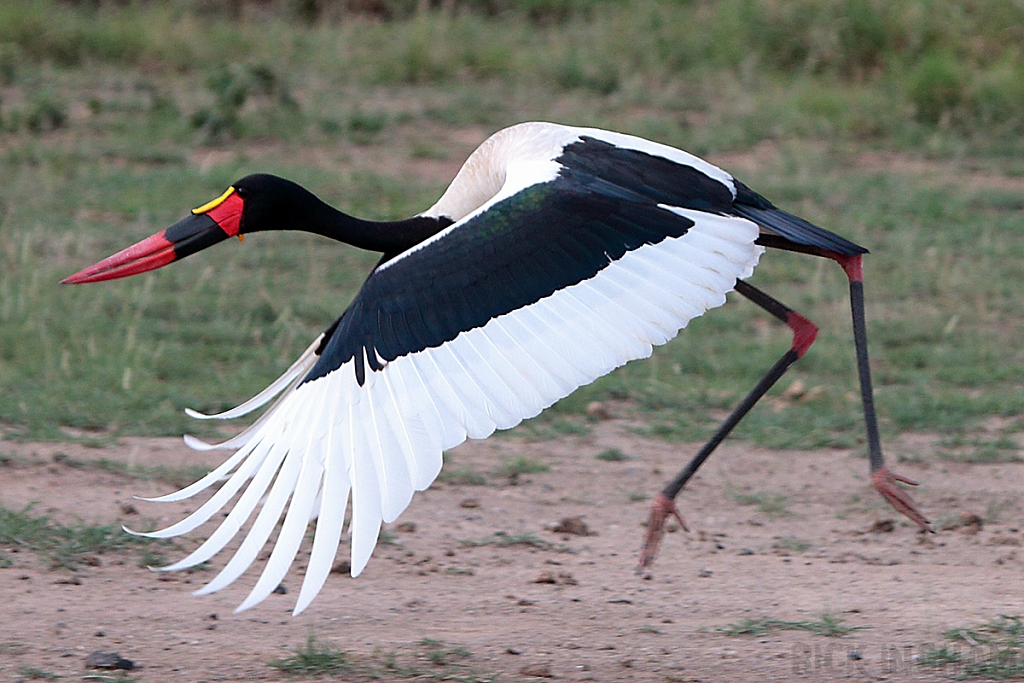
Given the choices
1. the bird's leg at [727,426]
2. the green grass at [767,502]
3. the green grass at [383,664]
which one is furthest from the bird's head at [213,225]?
the green grass at [767,502]

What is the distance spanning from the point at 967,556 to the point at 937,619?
22.1 inches

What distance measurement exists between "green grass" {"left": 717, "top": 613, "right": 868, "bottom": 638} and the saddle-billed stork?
299 millimetres

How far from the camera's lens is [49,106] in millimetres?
8062

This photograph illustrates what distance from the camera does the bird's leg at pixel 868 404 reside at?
3633 millimetres

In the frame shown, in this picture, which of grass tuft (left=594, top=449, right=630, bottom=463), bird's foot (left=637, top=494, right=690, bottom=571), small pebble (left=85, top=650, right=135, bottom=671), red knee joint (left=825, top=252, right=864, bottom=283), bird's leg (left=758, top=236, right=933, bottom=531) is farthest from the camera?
grass tuft (left=594, top=449, right=630, bottom=463)

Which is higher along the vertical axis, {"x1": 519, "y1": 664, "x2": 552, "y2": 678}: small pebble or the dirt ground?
the dirt ground

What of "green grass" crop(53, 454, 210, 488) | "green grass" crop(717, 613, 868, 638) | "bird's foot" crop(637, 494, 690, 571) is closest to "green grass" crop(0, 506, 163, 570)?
"green grass" crop(53, 454, 210, 488)

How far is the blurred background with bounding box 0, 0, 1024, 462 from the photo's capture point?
528 centimetres

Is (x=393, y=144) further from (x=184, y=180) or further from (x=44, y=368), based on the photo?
(x=44, y=368)

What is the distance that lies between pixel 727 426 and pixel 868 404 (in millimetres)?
384

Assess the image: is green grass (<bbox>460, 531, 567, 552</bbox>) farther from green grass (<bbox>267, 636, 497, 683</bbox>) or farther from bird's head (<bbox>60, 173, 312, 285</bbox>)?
bird's head (<bbox>60, 173, 312, 285</bbox>)

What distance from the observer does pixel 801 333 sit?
425 centimetres

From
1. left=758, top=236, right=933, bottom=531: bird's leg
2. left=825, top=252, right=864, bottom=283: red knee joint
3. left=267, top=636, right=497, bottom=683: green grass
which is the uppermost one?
left=825, top=252, right=864, bottom=283: red knee joint

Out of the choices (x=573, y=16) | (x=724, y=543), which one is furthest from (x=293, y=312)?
(x=573, y=16)
